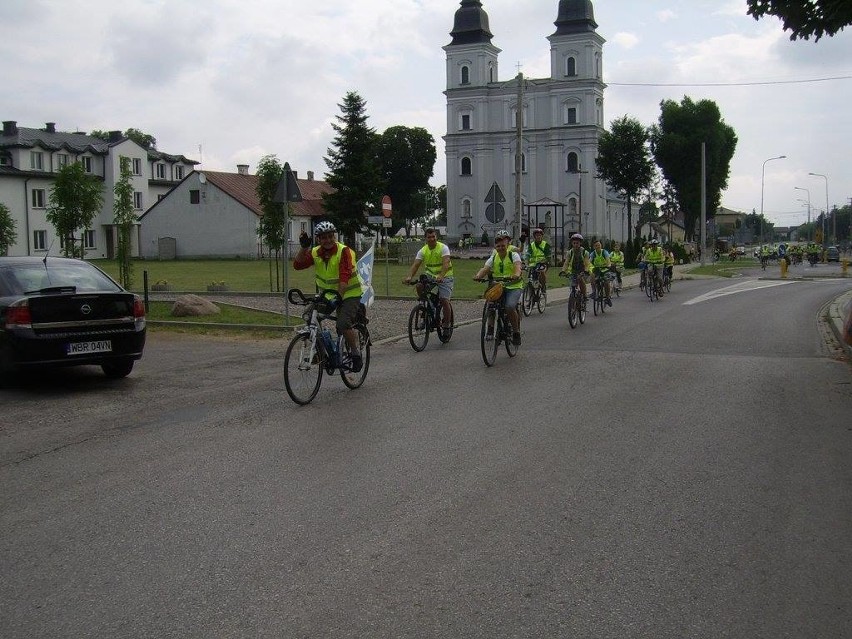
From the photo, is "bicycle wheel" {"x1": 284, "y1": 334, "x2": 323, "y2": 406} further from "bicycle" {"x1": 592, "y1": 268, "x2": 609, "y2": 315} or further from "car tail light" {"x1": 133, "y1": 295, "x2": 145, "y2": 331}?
"bicycle" {"x1": 592, "y1": 268, "x2": 609, "y2": 315}

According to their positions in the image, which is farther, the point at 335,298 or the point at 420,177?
the point at 420,177

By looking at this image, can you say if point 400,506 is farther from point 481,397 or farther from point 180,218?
point 180,218

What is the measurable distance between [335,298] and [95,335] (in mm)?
2936

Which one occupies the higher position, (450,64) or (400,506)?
(450,64)

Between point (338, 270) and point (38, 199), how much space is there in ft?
202

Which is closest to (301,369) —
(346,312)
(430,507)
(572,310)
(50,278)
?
(346,312)

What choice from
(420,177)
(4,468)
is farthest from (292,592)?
(420,177)

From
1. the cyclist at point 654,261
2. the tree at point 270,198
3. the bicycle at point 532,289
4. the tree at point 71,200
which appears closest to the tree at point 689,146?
the cyclist at point 654,261

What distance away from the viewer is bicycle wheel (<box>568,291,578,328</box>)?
18.4 meters

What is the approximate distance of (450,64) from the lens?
9825cm

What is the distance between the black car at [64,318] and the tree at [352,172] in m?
54.8

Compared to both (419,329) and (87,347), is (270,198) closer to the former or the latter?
(419,329)

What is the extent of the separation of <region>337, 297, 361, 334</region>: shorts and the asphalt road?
766mm

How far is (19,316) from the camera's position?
10586 millimetres
